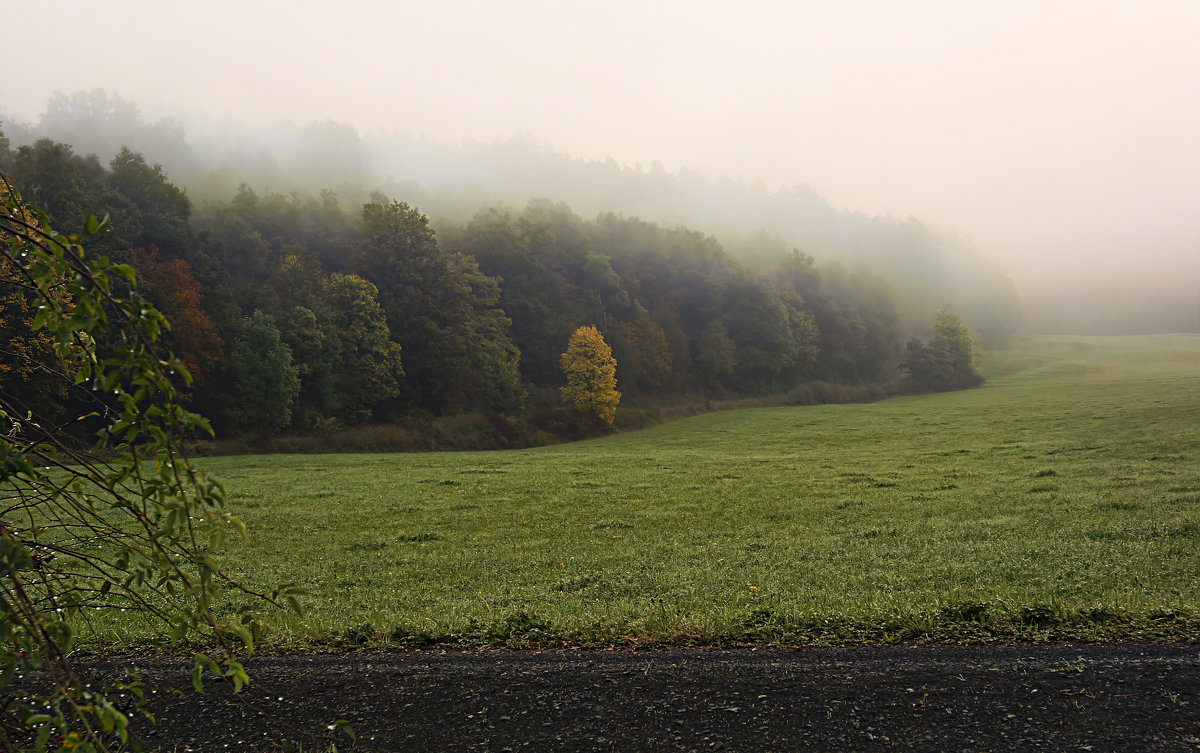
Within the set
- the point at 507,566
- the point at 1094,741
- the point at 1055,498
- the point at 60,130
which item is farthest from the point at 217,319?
the point at 1094,741

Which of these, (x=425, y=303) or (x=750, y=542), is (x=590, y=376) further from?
(x=750, y=542)

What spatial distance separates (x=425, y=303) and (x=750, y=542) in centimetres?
5280

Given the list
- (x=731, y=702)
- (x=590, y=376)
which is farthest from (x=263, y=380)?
(x=731, y=702)

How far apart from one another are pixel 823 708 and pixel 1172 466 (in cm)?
2485

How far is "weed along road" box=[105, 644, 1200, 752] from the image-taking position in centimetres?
523

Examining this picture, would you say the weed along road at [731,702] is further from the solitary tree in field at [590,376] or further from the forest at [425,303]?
the solitary tree in field at [590,376]

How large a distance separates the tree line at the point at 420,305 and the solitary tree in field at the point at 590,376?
3.53 m

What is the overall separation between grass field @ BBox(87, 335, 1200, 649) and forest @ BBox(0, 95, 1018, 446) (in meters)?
15.2

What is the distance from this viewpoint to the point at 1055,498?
61.2ft

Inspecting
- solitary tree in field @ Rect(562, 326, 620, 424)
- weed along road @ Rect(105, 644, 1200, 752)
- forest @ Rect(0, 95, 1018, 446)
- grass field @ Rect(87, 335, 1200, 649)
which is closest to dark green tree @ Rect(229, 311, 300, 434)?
forest @ Rect(0, 95, 1018, 446)

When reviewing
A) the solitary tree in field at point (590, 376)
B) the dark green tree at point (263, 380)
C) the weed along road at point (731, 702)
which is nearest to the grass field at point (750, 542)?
the weed along road at point (731, 702)

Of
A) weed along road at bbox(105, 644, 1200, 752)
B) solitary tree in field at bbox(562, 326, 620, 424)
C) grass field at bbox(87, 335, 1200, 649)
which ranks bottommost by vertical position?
grass field at bbox(87, 335, 1200, 649)

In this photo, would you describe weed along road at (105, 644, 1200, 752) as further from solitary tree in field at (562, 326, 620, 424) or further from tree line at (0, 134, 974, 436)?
solitary tree in field at (562, 326, 620, 424)

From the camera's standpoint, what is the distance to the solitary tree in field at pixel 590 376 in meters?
62.0
